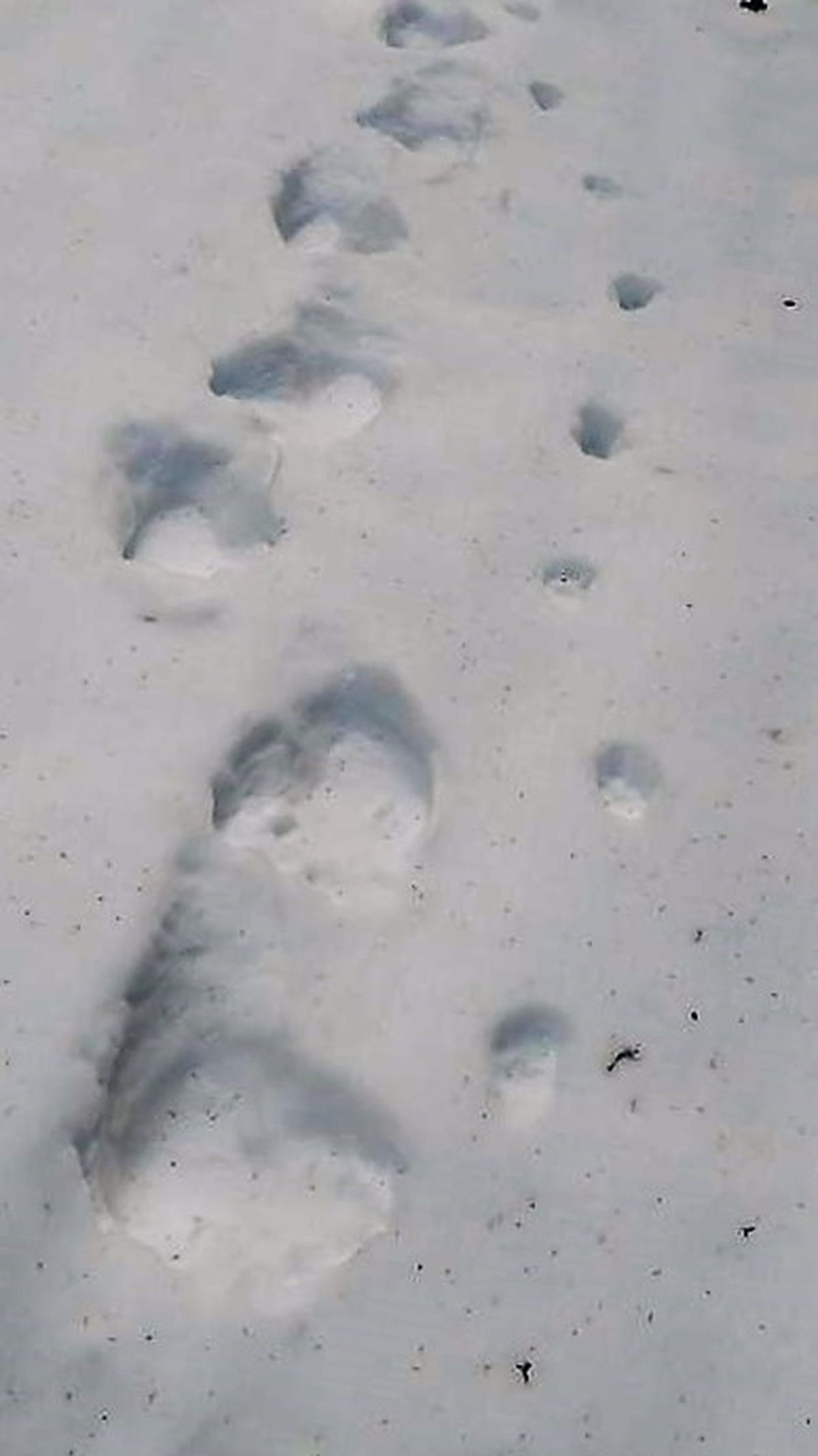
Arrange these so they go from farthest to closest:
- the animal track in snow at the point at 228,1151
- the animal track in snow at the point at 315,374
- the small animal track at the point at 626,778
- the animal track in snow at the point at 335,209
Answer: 1. the animal track in snow at the point at 335,209
2. the animal track in snow at the point at 315,374
3. the small animal track at the point at 626,778
4. the animal track in snow at the point at 228,1151

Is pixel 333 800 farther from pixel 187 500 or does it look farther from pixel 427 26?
pixel 427 26

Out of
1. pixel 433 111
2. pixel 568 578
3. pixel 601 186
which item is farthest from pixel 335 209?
pixel 568 578

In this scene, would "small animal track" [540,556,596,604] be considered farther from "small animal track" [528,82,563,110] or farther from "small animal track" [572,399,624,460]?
"small animal track" [528,82,563,110]

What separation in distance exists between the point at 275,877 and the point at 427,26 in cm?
198

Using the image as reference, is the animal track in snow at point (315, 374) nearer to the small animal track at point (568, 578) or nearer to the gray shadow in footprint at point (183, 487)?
the gray shadow in footprint at point (183, 487)

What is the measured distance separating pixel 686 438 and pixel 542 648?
550 mm

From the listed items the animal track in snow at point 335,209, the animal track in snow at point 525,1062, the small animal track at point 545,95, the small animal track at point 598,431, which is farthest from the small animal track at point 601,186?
the animal track in snow at point 525,1062

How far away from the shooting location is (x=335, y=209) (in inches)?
116

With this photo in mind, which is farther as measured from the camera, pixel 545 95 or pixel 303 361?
pixel 545 95

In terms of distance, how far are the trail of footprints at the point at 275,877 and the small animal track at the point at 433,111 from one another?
0.19 m

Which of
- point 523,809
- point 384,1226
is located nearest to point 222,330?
point 523,809

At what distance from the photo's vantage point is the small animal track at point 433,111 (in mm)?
3084

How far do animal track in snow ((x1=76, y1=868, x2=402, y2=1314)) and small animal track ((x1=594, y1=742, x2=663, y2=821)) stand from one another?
0.61 meters

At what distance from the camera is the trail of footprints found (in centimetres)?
198
